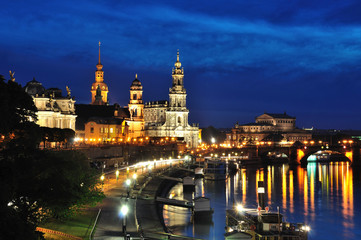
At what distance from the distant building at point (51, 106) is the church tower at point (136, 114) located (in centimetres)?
5634

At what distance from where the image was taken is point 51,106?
3637 inches

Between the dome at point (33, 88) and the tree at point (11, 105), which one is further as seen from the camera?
the dome at point (33, 88)

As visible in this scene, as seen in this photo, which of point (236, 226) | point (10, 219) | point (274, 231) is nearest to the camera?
point (10, 219)

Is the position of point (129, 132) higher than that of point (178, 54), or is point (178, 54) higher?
point (178, 54)

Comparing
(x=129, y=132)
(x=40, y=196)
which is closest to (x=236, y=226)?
(x=40, y=196)

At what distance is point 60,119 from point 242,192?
130ft

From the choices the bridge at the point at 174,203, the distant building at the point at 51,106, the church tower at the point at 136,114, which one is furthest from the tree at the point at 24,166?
the church tower at the point at 136,114

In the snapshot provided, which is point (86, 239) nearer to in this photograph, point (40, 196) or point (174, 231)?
point (40, 196)

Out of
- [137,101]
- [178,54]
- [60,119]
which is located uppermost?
[178,54]

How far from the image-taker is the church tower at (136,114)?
162 metres

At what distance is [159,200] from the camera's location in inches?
2452

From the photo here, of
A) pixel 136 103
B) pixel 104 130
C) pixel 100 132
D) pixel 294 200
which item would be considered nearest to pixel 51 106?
pixel 100 132

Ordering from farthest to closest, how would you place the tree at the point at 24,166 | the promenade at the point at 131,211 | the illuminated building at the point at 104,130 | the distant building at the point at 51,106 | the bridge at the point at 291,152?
1. the bridge at the point at 291,152
2. the illuminated building at the point at 104,130
3. the distant building at the point at 51,106
4. the promenade at the point at 131,211
5. the tree at the point at 24,166

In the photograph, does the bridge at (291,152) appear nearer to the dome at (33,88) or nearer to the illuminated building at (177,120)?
the illuminated building at (177,120)
